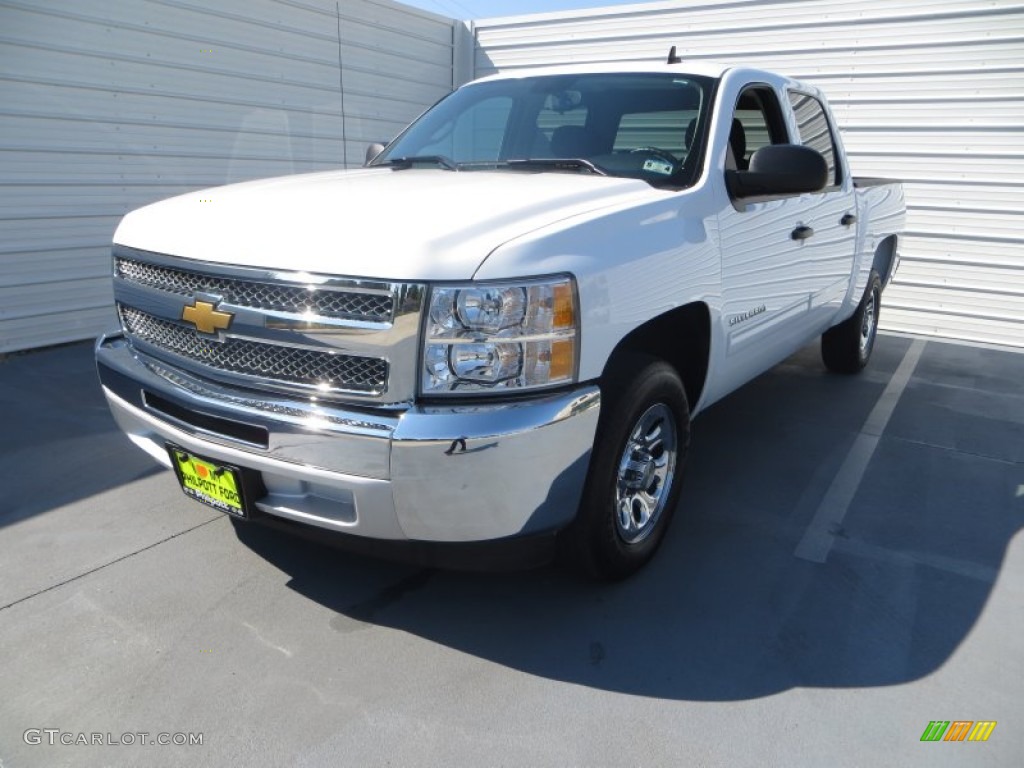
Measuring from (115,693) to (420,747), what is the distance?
944 mm

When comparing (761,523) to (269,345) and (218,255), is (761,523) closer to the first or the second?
(269,345)

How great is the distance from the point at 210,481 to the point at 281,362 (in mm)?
497

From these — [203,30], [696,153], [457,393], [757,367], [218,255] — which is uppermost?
[203,30]

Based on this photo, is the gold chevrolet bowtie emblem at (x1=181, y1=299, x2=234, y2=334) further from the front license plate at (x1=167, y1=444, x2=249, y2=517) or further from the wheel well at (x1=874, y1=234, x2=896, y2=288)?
the wheel well at (x1=874, y1=234, x2=896, y2=288)

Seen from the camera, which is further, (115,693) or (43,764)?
(115,693)

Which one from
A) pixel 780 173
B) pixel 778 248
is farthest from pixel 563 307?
pixel 778 248

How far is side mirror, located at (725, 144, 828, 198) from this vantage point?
10.2 feet

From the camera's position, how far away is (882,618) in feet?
9.01

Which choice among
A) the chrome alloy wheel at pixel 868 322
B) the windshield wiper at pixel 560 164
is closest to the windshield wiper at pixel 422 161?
the windshield wiper at pixel 560 164

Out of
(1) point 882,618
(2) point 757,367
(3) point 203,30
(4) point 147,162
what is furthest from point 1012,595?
(3) point 203,30

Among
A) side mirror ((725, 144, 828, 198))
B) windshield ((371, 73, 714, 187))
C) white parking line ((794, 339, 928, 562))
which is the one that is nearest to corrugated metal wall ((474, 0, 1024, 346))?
white parking line ((794, 339, 928, 562))

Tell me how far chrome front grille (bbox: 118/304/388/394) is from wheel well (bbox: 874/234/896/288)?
4.82 metres

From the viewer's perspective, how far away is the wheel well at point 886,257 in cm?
585

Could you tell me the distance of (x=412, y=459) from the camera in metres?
→ 2.06
